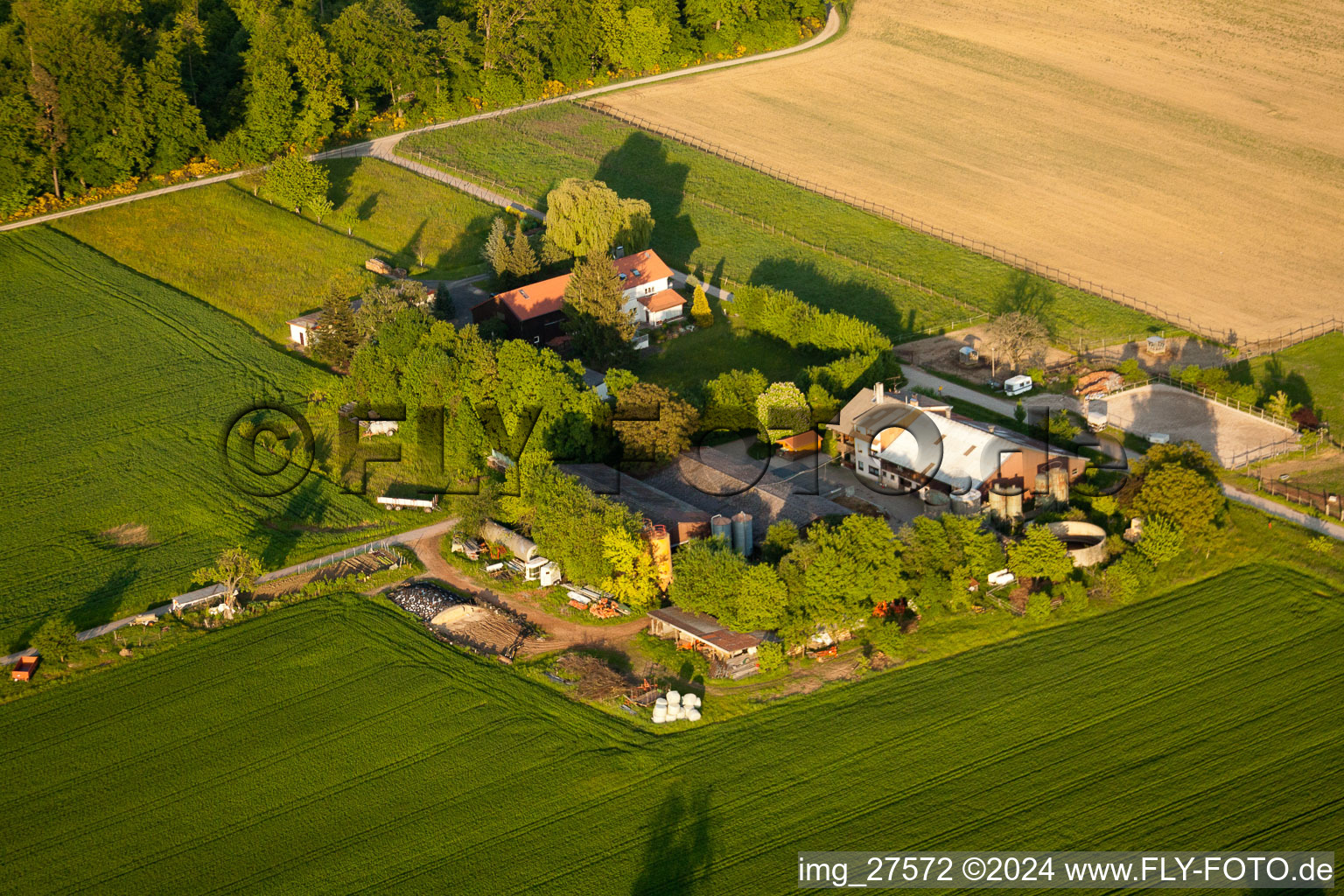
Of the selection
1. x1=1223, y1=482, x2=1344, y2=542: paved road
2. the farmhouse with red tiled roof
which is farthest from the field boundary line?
the farmhouse with red tiled roof

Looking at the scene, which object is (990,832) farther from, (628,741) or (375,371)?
(375,371)

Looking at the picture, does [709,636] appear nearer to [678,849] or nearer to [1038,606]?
[678,849]

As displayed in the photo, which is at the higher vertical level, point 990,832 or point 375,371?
point 375,371

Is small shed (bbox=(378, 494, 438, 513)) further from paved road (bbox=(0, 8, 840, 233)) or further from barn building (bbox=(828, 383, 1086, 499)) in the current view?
paved road (bbox=(0, 8, 840, 233))

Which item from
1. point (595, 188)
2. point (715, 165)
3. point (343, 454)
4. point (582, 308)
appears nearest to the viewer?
point (343, 454)

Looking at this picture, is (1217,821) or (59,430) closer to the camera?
(1217,821)

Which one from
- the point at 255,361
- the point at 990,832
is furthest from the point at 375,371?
the point at 990,832
